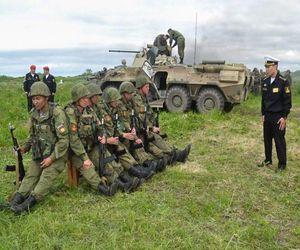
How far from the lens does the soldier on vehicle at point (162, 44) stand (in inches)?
559

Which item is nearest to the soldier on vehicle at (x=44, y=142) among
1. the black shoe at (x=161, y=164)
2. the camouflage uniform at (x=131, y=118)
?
the camouflage uniform at (x=131, y=118)

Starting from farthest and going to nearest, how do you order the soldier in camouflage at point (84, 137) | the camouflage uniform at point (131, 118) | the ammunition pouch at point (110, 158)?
the camouflage uniform at point (131, 118)
the ammunition pouch at point (110, 158)
the soldier in camouflage at point (84, 137)

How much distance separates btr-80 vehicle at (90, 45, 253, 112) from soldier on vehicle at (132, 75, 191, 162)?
17.3 ft

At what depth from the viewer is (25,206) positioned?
498 cm

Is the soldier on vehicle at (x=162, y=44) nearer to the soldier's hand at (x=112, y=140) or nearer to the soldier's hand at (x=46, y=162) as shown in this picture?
the soldier's hand at (x=112, y=140)

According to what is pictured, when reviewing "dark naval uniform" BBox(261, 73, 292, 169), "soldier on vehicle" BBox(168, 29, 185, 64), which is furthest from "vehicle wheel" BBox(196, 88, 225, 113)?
"dark naval uniform" BBox(261, 73, 292, 169)

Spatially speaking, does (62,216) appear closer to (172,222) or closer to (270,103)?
(172,222)

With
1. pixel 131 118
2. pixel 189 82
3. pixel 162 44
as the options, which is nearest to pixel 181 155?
pixel 131 118

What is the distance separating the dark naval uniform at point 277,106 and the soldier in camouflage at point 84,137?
2.59 meters

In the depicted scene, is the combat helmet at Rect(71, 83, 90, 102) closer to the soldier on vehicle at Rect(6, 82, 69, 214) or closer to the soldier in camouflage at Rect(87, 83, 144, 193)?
the soldier in camouflage at Rect(87, 83, 144, 193)

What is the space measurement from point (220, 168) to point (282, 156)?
37.8 inches

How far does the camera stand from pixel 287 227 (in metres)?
4.75

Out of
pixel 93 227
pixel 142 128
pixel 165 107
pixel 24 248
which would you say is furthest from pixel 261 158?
pixel 165 107

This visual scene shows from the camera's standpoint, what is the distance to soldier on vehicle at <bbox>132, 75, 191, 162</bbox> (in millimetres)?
6812
